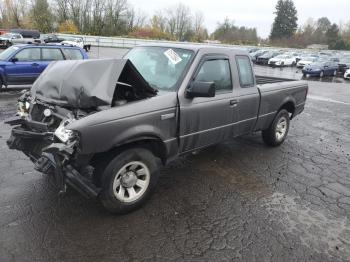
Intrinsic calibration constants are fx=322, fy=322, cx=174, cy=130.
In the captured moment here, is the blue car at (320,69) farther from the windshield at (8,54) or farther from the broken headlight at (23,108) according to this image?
the broken headlight at (23,108)

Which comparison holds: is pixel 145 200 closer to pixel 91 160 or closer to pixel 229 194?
pixel 91 160

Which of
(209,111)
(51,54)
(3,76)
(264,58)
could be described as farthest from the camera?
(264,58)

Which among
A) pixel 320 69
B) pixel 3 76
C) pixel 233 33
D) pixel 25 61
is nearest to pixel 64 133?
pixel 3 76

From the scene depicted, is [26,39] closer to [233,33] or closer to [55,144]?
[55,144]

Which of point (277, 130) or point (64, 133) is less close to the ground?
point (64, 133)

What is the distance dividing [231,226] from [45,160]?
2.18 metres

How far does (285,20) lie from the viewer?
94.6 m

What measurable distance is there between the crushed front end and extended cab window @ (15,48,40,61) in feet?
26.8

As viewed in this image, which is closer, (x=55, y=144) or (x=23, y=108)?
(x=55, y=144)

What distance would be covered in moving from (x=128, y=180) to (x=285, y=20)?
4021 inches

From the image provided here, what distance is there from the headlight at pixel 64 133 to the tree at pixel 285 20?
329 ft

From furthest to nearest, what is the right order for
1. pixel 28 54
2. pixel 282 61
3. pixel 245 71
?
pixel 282 61 → pixel 28 54 → pixel 245 71

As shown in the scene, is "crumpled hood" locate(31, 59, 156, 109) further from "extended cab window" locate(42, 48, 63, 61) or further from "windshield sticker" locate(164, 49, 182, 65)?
"extended cab window" locate(42, 48, 63, 61)

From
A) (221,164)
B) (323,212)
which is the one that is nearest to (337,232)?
(323,212)
